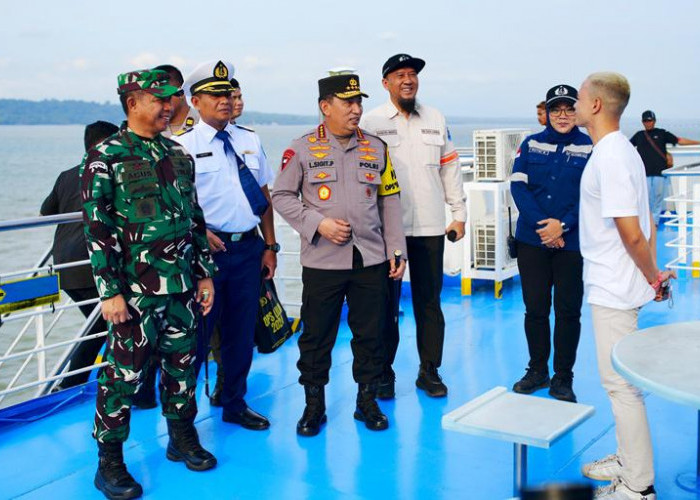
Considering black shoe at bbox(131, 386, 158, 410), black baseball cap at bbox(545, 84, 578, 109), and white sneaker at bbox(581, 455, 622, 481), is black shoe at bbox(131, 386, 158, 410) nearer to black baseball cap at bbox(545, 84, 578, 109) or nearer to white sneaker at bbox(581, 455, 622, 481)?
white sneaker at bbox(581, 455, 622, 481)

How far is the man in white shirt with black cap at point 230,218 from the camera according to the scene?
346cm

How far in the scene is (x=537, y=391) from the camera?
13.5 feet

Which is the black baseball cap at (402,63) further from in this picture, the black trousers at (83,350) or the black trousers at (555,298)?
the black trousers at (83,350)

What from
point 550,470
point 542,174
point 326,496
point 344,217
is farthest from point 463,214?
point 326,496

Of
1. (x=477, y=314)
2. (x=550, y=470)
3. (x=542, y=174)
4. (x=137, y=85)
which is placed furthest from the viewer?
(x=477, y=314)

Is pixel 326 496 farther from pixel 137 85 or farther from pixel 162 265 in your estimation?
pixel 137 85

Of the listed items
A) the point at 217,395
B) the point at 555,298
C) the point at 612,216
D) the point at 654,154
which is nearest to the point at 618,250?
the point at 612,216

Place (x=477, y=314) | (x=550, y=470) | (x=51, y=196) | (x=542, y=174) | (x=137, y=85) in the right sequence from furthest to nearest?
1. (x=477, y=314)
2. (x=51, y=196)
3. (x=542, y=174)
4. (x=550, y=470)
5. (x=137, y=85)

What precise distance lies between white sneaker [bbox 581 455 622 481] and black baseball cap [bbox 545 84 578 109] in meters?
1.66

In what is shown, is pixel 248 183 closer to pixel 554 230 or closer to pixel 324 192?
pixel 324 192

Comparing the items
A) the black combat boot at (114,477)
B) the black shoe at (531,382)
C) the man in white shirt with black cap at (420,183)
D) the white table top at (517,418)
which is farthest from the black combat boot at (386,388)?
the black combat boot at (114,477)

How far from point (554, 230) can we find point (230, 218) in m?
1.53

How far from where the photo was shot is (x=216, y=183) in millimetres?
3477

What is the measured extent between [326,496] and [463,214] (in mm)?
1711
